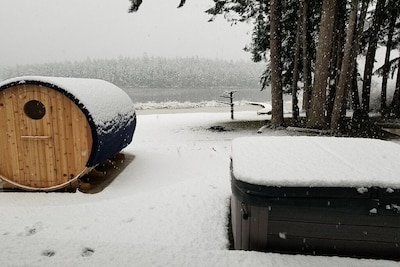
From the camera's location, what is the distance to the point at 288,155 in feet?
13.1

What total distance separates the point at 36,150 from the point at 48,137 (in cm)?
44

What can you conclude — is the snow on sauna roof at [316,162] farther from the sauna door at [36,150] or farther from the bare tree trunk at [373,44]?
the bare tree trunk at [373,44]

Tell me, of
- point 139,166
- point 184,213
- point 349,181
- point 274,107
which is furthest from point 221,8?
point 349,181

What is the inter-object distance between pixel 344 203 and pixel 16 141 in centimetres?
670

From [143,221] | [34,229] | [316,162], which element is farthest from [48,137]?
[316,162]

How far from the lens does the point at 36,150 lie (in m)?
6.66

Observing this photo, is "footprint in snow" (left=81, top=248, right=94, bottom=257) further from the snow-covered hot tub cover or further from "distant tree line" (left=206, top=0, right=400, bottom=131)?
"distant tree line" (left=206, top=0, right=400, bottom=131)

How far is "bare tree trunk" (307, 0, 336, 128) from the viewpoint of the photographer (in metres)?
11.3

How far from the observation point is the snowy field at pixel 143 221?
3068 mm

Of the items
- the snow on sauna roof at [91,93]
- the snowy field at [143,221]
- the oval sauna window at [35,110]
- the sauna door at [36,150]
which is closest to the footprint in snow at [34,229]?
the snowy field at [143,221]

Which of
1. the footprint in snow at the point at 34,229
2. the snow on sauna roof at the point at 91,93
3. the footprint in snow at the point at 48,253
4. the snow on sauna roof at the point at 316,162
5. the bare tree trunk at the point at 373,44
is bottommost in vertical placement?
the footprint in snow at the point at 34,229

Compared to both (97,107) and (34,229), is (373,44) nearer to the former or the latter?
(97,107)

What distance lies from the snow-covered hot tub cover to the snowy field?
0.89 metres

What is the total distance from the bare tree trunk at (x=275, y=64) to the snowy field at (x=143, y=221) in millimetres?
4364
